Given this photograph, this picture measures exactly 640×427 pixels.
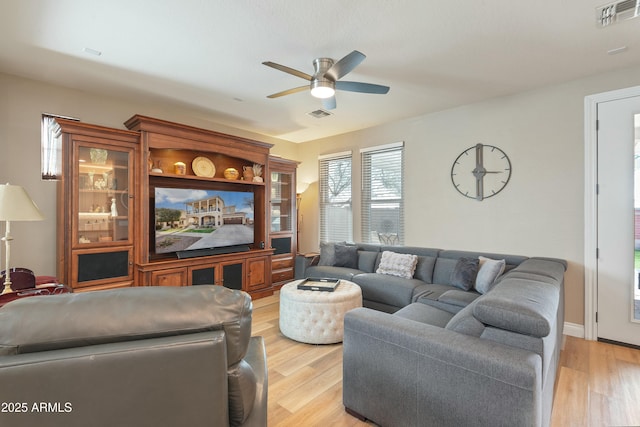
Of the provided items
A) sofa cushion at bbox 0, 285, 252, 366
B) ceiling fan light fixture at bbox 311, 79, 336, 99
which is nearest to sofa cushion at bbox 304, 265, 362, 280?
ceiling fan light fixture at bbox 311, 79, 336, 99

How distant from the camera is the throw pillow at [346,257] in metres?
4.32

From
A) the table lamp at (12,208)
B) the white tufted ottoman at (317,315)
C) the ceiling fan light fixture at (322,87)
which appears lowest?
the white tufted ottoman at (317,315)

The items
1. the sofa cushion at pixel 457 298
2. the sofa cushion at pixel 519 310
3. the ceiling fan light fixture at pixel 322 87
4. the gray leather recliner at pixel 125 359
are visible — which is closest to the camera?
the gray leather recliner at pixel 125 359

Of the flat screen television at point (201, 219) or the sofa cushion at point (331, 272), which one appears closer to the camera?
the flat screen television at point (201, 219)

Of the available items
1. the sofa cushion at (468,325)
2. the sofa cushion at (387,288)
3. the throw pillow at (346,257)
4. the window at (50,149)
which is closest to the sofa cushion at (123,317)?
the sofa cushion at (468,325)

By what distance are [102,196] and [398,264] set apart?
358 centimetres

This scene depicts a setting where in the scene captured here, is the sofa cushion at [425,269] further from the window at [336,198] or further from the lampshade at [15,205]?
the lampshade at [15,205]

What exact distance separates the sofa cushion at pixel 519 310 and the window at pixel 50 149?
405 cm

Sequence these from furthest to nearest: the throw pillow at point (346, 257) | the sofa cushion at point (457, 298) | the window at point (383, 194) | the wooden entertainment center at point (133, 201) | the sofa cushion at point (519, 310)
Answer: the window at point (383, 194), the throw pillow at point (346, 257), the wooden entertainment center at point (133, 201), the sofa cushion at point (457, 298), the sofa cushion at point (519, 310)

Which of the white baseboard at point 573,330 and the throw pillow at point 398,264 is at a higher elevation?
the throw pillow at point 398,264

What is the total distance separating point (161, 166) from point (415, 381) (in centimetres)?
380

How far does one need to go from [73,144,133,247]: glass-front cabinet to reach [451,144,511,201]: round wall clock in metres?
4.09

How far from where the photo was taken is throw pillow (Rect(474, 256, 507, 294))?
2.91 m

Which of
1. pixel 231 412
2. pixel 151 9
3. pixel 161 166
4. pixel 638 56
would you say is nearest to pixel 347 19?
pixel 151 9
